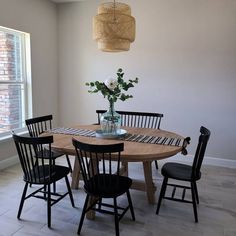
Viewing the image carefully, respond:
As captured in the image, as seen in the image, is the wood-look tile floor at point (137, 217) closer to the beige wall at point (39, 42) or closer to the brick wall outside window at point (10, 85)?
the brick wall outside window at point (10, 85)

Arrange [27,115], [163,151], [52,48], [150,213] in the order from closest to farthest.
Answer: [163,151], [150,213], [27,115], [52,48]

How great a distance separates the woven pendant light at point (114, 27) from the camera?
247cm

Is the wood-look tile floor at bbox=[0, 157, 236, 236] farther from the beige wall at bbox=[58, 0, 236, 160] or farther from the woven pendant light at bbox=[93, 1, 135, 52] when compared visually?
the woven pendant light at bbox=[93, 1, 135, 52]

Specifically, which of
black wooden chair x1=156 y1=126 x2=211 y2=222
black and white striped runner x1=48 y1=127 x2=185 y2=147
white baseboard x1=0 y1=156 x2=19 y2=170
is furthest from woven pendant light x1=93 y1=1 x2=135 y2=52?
white baseboard x1=0 y1=156 x2=19 y2=170

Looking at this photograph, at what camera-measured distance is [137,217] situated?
2.50 m

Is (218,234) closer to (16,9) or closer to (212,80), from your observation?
(212,80)

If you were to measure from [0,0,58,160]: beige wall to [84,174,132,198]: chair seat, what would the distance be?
6.99 ft

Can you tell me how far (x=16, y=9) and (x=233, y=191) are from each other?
397 centimetres

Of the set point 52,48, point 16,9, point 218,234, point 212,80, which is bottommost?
point 218,234

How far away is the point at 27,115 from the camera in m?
4.27

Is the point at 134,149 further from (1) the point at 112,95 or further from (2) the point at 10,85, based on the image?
(2) the point at 10,85

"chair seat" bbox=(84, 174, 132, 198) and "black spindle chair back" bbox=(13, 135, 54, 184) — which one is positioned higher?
"black spindle chair back" bbox=(13, 135, 54, 184)

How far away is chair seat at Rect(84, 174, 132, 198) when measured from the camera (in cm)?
209

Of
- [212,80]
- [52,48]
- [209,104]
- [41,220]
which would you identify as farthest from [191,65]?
[41,220]
